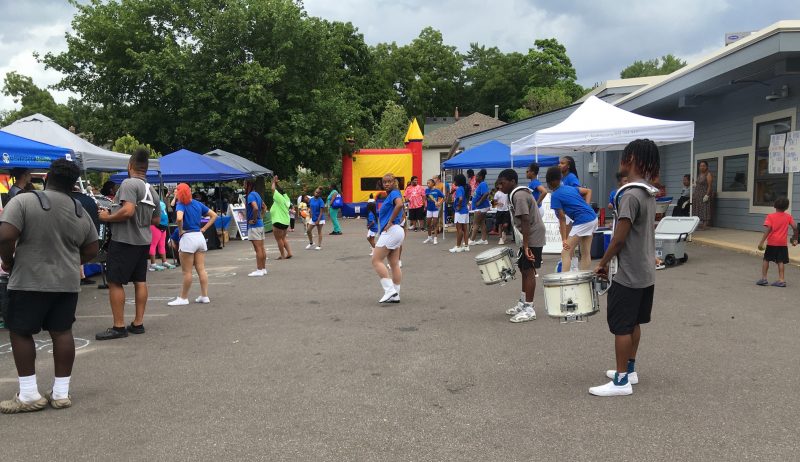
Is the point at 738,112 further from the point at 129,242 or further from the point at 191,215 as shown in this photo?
the point at 129,242

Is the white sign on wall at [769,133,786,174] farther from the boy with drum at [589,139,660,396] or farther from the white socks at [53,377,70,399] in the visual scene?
the white socks at [53,377,70,399]

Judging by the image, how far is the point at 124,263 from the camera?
641cm

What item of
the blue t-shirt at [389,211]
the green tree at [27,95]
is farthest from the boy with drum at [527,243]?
the green tree at [27,95]

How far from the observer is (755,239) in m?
12.8

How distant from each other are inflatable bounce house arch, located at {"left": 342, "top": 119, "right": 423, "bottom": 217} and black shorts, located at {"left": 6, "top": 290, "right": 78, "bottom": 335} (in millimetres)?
27825

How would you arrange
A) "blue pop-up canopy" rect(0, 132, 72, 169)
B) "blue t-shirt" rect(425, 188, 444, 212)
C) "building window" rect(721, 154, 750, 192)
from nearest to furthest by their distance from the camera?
1. "blue pop-up canopy" rect(0, 132, 72, 169)
2. "building window" rect(721, 154, 750, 192)
3. "blue t-shirt" rect(425, 188, 444, 212)

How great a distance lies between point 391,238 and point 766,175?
10.1 m

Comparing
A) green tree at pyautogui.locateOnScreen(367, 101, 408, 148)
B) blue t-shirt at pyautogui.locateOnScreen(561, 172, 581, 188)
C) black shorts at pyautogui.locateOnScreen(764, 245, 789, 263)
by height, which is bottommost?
black shorts at pyautogui.locateOnScreen(764, 245, 789, 263)

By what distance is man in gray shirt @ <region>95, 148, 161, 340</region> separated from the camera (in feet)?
20.9

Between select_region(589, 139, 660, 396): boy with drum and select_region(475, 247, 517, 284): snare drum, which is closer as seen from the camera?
select_region(589, 139, 660, 396): boy with drum

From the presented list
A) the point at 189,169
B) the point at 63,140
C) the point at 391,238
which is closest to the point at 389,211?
the point at 391,238

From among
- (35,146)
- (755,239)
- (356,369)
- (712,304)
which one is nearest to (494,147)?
(755,239)

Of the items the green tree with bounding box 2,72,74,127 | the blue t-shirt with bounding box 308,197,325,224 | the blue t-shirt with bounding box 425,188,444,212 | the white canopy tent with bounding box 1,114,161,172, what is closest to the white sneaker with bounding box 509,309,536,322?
the white canopy tent with bounding box 1,114,161,172

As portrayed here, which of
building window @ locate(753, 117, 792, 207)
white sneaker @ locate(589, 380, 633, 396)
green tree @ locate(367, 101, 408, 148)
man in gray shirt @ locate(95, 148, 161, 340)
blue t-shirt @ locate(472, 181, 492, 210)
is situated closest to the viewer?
white sneaker @ locate(589, 380, 633, 396)
